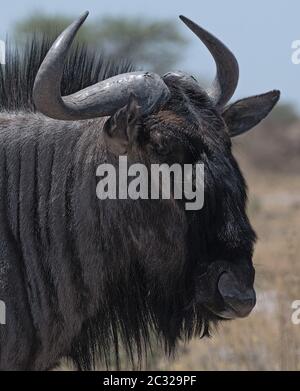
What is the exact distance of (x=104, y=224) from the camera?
13.1 ft

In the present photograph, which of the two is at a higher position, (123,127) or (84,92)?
(84,92)

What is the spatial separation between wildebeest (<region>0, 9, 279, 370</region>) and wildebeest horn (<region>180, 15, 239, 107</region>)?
0.40 feet

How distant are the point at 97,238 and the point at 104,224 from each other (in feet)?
0.20

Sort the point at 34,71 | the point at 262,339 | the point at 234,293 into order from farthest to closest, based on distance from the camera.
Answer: the point at 262,339, the point at 34,71, the point at 234,293

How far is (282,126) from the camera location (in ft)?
134

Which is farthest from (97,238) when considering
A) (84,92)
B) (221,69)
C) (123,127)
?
(221,69)

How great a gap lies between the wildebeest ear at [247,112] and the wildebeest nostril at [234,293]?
0.95 meters

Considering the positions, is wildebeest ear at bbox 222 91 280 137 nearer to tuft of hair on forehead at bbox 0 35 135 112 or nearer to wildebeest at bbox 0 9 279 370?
wildebeest at bbox 0 9 279 370

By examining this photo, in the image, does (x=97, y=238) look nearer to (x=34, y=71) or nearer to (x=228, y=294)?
(x=228, y=294)

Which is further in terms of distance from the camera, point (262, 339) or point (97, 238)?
point (262, 339)

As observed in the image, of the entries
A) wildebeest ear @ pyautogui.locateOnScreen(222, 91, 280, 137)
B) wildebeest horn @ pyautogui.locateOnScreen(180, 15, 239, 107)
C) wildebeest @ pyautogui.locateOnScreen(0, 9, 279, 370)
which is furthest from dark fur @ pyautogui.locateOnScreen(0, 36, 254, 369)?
wildebeest ear @ pyautogui.locateOnScreen(222, 91, 280, 137)

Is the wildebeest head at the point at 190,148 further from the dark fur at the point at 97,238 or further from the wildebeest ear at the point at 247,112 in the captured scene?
the wildebeest ear at the point at 247,112
